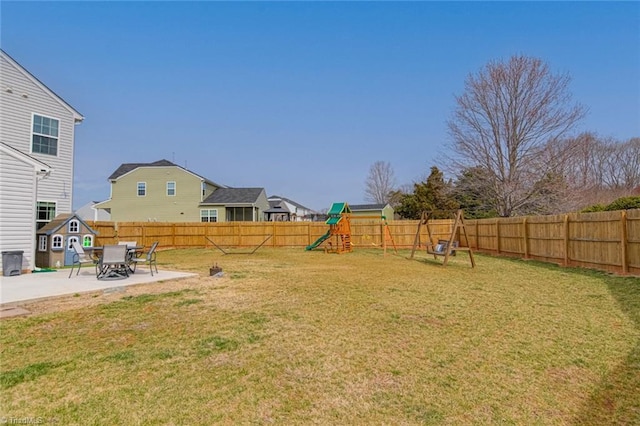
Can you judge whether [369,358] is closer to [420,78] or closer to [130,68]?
[130,68]

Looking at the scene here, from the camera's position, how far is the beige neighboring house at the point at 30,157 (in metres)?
8.53

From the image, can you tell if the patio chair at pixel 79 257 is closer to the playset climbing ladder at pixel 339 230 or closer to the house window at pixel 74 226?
the house window at pixel 74 226

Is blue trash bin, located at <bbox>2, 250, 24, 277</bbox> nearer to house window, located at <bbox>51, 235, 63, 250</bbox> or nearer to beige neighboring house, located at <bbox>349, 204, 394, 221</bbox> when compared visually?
house window, located at <bbox>51, 235, 63, 250</bbox>

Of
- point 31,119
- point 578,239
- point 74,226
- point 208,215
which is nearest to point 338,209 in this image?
point 578,239

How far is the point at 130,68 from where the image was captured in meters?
13.4

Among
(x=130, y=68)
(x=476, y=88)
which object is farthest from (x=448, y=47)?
(x=130, y=68)

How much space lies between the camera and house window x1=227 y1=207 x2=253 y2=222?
27672 millimetres

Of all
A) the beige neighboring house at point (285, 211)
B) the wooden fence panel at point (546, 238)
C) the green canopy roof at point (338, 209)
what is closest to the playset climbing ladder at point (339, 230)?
the green canopy roof at point (338, 209)

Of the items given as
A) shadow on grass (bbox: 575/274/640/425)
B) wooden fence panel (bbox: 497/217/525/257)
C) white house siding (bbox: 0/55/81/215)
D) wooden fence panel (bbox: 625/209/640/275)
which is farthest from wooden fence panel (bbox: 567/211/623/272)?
white house siding (bbox: 0/55/81/215)

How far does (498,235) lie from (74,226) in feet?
55.3

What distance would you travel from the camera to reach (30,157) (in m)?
8.90

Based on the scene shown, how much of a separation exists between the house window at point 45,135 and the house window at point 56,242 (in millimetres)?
3715

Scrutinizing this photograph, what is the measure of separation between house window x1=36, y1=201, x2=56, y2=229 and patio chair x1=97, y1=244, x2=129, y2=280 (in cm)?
569

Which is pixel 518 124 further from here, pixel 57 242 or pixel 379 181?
pixel 379 181
